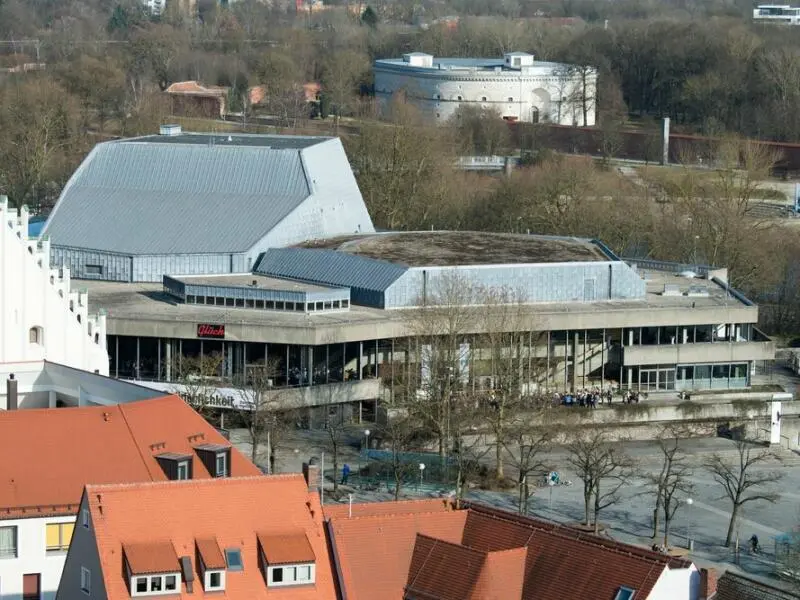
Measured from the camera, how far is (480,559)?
64875 millimetres

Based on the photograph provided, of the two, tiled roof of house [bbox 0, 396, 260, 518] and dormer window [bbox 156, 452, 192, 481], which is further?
dormer window [bbox 156, 452, 192, 481]

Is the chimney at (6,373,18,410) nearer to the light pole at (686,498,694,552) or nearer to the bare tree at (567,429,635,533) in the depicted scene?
the bare tree at (567,429,635,533)

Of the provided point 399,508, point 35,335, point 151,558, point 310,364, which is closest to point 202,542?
point 151,558

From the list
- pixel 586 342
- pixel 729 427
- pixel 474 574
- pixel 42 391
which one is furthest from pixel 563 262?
pixel 474 574

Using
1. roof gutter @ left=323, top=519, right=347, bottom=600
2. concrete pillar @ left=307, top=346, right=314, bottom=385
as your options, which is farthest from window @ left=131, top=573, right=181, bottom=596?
concrete pillar @ left=307, top=346, right=314, bottom=385

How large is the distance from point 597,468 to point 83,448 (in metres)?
26.2

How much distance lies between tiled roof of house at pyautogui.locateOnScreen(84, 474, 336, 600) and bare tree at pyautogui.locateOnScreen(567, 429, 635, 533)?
23.8 meters

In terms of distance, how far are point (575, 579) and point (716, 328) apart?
57.3m

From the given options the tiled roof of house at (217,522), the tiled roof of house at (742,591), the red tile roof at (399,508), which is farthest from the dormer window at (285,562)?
the tiled roof of house at (742,591)

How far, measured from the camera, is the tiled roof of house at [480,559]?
63844 mm

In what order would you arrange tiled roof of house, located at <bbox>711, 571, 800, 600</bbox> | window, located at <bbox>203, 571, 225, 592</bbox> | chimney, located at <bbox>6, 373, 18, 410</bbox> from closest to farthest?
window, located at <bbox>203, 571, 225, 592</bbox>
tiled roof of house, located at <bbox>711, 571, 800, 600</bbox>
chimney, located at <bbox>6, 373, 18, 410</bbox>

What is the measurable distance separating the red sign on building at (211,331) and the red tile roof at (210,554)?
1904 inches

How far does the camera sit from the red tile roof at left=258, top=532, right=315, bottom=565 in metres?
64.4

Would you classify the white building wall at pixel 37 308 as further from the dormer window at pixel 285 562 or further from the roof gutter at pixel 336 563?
the dormer window at pixel 285 562
